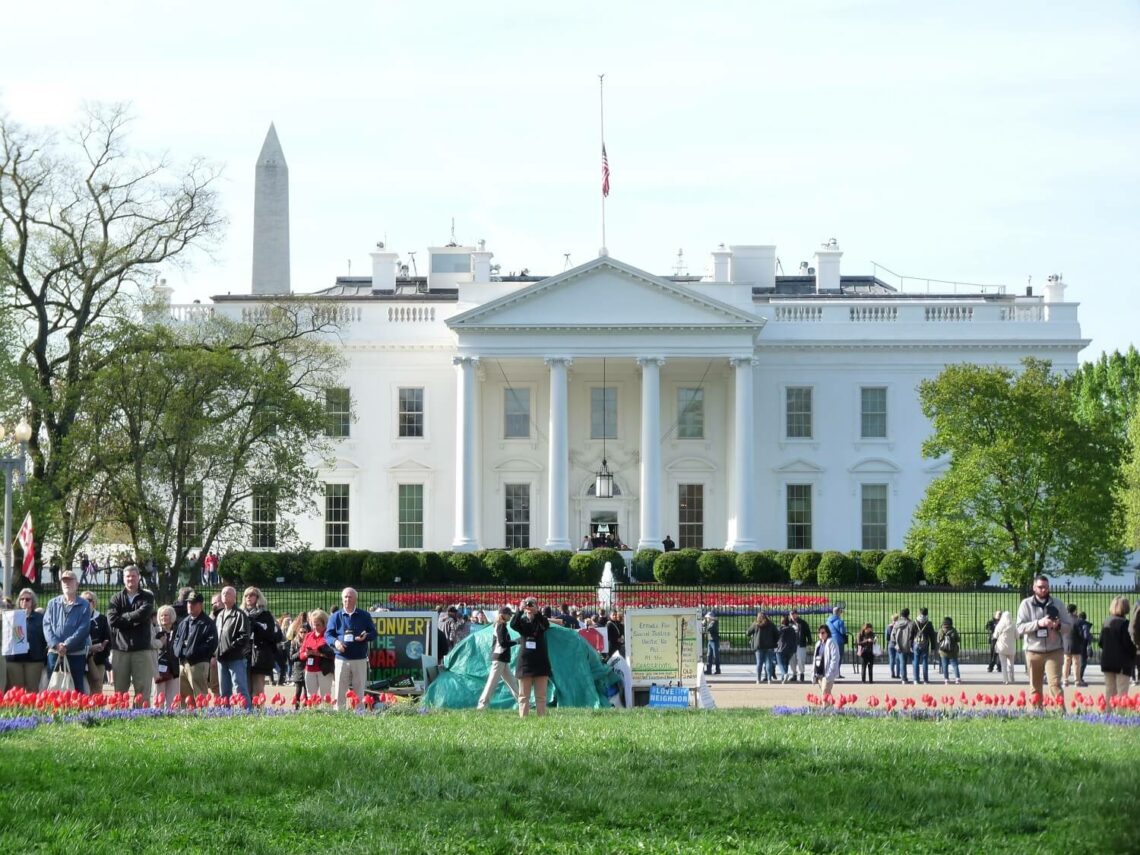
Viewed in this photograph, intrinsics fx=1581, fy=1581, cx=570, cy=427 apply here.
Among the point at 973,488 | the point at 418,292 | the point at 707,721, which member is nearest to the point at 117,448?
the point at 973,488

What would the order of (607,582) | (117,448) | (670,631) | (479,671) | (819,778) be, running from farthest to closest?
(607,582) < (117,448) < (670,631) < (479,671) < (819,778)

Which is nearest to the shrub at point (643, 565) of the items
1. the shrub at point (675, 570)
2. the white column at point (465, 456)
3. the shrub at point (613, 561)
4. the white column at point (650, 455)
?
the shrub at point (613, 561)

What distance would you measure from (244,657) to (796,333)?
46.0 meters

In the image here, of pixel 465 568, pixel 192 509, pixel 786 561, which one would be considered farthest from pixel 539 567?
pixel 192 509

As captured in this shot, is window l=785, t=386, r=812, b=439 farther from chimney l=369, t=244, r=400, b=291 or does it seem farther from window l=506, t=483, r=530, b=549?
chimney l=369, t=244, r=400, b=291

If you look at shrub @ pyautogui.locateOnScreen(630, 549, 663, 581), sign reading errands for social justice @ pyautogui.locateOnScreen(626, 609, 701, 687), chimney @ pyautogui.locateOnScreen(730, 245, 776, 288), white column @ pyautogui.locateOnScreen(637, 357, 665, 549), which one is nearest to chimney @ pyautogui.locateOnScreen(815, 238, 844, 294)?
chimney @ pyautogui.locateOnScreen(730, 245, 776, 288)

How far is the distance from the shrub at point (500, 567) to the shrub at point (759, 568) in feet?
26.0

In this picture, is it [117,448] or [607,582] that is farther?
[607,582]

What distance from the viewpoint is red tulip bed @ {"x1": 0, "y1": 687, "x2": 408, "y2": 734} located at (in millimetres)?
14984

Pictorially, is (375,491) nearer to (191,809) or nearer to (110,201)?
(110,201)

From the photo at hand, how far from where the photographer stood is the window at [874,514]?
202 ft

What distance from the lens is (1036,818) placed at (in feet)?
31.9

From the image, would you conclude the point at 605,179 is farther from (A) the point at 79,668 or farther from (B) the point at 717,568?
(A) the point at 79,668

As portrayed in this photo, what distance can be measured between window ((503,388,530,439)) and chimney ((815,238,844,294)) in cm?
1506
